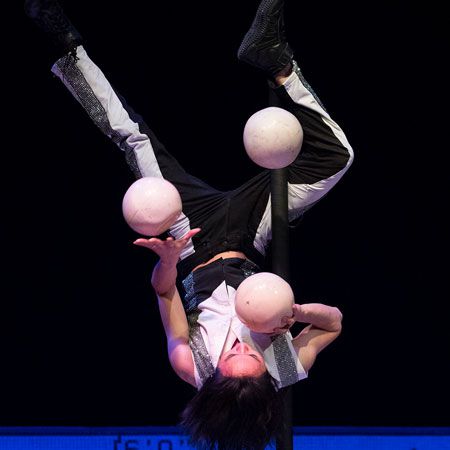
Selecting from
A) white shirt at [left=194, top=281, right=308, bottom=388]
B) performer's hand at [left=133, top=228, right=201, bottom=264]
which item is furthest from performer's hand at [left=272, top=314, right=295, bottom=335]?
performer's hand at [left=133, top=228, right=201, bottom=264]

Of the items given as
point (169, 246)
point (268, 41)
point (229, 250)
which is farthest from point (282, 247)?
point (268, 41)

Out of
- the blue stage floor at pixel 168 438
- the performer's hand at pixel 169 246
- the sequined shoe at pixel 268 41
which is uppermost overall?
the sequined shoe at pixel 268 41

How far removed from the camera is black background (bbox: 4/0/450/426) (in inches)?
132

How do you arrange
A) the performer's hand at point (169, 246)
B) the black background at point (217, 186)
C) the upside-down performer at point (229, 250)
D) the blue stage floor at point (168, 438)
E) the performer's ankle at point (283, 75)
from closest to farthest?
the performer's hand at point (169, 246) → the upside-down performer at point (229, 250) → the performer's ankle at point (283, 75) → the blue stage floor at point (168, 438) → the black background at point (217, 186)

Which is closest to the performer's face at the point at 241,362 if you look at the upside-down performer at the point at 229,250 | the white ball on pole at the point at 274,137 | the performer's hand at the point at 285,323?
the upside-down performer at the point at 229,250

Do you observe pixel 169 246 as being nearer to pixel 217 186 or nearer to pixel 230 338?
pixel 230 338

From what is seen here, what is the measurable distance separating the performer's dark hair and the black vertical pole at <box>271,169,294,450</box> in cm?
7

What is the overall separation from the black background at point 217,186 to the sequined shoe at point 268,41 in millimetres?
834

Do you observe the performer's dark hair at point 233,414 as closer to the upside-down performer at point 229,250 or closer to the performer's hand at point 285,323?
the upside-down performer at point 229,250

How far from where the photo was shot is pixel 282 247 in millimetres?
2506

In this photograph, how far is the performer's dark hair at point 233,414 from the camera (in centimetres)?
240

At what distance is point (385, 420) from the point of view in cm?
338

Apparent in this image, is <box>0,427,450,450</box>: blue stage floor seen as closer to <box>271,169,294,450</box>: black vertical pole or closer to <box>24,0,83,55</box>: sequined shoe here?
<box>271,169,294,450</box>: black vertical pole

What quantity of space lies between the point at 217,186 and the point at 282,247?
3.17 feet
